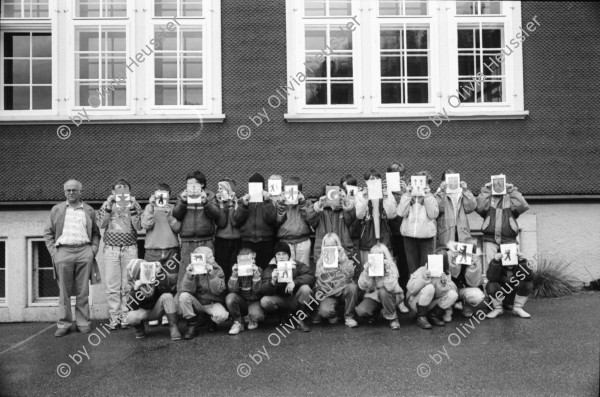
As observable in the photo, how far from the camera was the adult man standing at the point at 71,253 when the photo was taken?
27.6 ft

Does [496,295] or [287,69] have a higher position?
[287,69]

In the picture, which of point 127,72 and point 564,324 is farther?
point 127,72

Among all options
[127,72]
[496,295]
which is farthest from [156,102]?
[496,295]

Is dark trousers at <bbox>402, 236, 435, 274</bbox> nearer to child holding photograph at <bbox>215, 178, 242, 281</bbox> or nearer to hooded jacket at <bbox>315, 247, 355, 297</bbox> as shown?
hooded jacket at <bbox>315, 247, 355, 297</bbox>

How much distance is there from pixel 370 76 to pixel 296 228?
345cm

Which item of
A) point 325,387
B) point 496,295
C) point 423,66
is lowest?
point 325,387

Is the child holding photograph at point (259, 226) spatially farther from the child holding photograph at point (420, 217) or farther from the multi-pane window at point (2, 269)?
the multi-pane window at point (2, 269)

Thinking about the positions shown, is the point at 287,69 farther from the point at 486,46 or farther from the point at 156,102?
the point at 486,46

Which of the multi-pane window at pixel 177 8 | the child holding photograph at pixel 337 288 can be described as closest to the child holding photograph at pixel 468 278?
the child holding photograph at pixel 337 288

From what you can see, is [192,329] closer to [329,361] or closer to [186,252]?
[186,252]

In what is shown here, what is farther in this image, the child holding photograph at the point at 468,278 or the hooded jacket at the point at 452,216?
the hooded jacket at the point at 452,216

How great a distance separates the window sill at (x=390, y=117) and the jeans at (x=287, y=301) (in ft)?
11.3

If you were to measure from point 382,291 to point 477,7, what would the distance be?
228 inches

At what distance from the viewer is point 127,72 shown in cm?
1012
